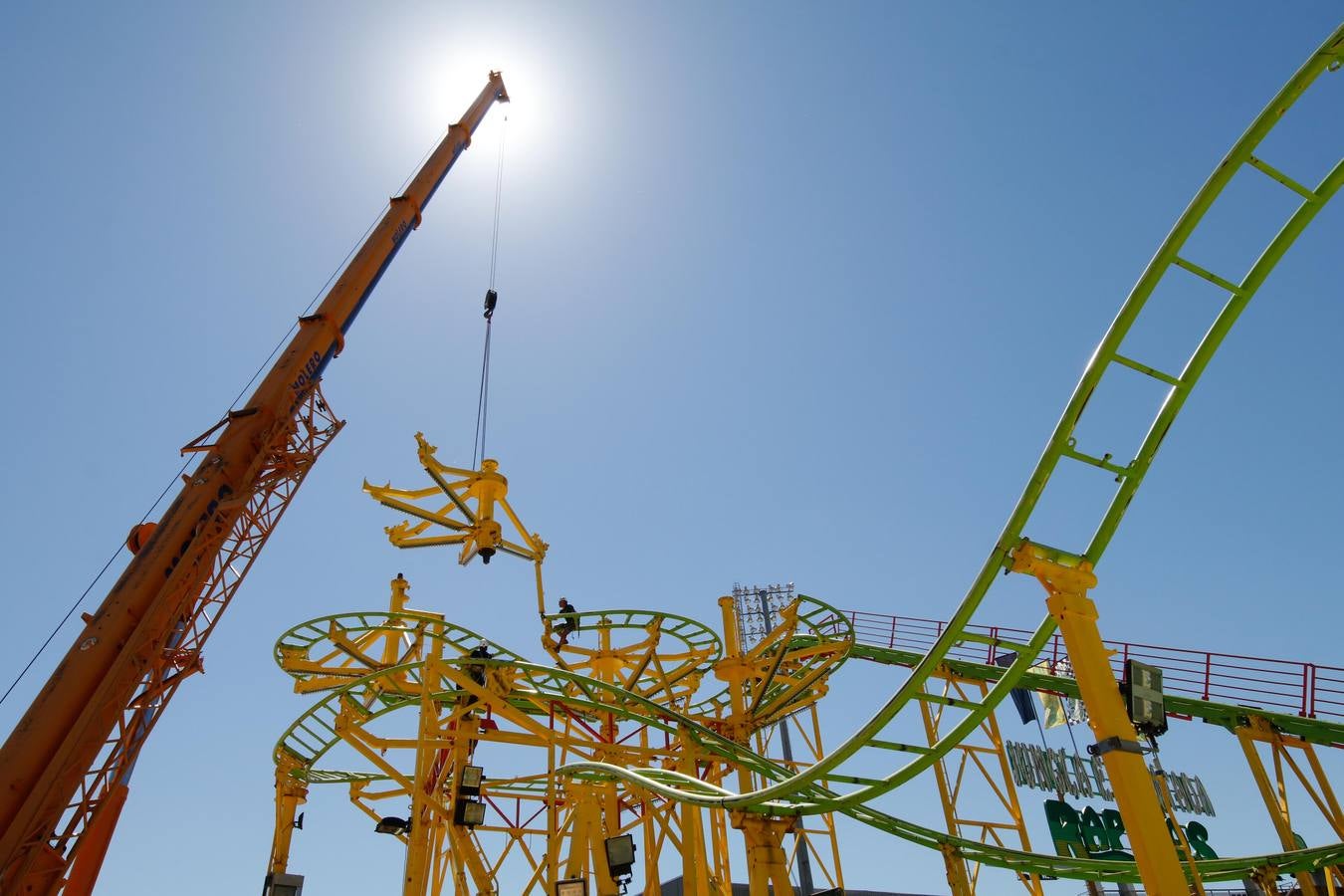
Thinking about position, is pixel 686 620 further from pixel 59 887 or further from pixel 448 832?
pixel 59 887

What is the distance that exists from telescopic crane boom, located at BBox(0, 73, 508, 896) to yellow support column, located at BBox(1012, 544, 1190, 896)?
520 inches

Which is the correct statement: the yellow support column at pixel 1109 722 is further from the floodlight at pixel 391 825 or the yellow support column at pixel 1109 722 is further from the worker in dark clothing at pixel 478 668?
the floodlight at pixel 391 825

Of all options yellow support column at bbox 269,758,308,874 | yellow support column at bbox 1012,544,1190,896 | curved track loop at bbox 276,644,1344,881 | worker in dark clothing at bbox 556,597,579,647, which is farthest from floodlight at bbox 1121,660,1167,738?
yellow support column at bbox 269,758,308,874

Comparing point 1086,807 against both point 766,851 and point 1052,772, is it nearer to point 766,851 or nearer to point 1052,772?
point 1052,772

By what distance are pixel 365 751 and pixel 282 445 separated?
21.2 ft

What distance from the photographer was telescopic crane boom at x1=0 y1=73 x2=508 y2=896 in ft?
39.7

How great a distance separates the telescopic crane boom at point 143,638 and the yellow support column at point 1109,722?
1320cm

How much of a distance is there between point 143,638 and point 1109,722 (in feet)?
44.7

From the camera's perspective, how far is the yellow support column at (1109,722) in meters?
5.83

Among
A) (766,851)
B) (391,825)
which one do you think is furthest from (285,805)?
(766,851)

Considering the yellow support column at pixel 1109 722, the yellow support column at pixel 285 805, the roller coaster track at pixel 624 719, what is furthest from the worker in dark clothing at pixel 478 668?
the yellow support column at pixel 1109 722

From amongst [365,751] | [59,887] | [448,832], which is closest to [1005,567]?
[448,832]

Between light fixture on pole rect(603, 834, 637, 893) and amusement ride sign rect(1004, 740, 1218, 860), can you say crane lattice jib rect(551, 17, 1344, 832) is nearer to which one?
light fixture on pole rect(603, 834, 637, 893)

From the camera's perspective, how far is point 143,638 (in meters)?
13.5
